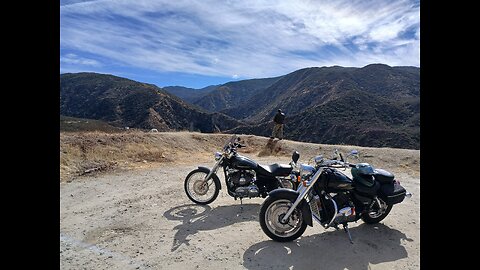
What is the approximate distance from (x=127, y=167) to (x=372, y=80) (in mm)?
92110

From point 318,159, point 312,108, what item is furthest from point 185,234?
point 312,108

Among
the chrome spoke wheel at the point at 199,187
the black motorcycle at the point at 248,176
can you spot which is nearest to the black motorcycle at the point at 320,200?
the black motorcycle at the point at 248,176

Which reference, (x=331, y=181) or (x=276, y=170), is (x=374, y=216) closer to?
(x=331, y=181)

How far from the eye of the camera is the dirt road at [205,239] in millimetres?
4082

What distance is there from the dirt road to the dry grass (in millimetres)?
3205

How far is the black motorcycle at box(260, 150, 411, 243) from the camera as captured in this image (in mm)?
4508

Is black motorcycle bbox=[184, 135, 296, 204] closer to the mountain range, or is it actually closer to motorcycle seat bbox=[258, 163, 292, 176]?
motorcycle seat bbox=[258, 163, 292, 176]

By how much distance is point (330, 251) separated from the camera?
435 centimetres

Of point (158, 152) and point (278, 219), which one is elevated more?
point (158, 152)

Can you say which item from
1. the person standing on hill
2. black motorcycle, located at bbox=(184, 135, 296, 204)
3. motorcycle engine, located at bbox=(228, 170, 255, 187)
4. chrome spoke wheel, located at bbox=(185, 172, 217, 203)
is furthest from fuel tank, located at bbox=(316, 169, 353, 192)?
the person standing on hill

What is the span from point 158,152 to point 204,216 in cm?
658

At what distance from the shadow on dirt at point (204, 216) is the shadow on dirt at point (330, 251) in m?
0.99
